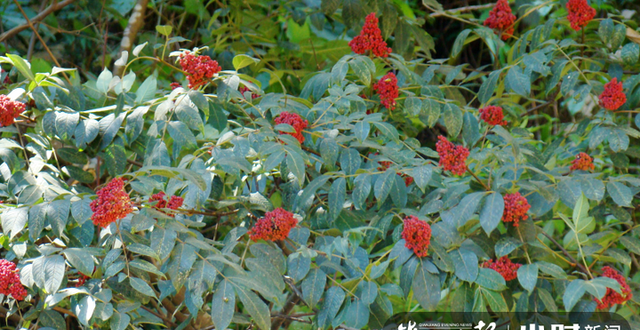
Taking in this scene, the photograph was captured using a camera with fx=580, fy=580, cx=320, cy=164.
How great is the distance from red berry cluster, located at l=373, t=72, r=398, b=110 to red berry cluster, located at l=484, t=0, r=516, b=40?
546 millimetres

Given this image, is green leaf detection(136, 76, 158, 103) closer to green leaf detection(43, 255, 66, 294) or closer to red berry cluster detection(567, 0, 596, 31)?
green leaf detection(43, 255, 66, 294)

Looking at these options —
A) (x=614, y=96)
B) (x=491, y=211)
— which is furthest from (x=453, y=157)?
(x=614, y=96)

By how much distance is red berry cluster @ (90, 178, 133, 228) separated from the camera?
103cm

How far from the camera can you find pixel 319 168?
143 centimetres

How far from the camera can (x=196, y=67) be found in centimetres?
127

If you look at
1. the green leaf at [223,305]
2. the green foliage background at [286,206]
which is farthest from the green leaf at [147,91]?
the green leaf at [223,305]

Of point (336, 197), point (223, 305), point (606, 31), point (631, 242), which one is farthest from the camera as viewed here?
point (606, 31)

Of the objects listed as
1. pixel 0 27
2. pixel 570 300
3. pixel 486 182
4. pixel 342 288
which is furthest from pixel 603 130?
pixel 0 27

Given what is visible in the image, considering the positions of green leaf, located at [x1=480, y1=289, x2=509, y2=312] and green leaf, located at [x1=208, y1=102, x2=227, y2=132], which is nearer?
green leaf, located at [x1=480, y1=289, x2=509, y2=312]

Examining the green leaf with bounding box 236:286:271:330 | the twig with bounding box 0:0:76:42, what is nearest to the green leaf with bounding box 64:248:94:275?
the green leaf with bounding box 236:286:271:330

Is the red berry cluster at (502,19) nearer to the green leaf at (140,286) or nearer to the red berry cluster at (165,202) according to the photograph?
the red berry cluster at (165,202)

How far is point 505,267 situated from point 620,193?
1.07 ft

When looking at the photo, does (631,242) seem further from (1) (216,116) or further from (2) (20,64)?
Answer: (2) (20,64)

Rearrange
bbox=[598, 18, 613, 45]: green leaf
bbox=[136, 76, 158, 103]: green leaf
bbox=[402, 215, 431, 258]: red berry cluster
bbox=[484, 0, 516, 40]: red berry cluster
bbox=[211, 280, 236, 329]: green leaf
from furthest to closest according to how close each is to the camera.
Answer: bbox=[484, 0, 516, 40]: red berry cluster, bbox=[598, 18, 613, 45]: green leaf, bbox=[136, 76, 158, 103]: green leaf, bbox=[402, 215, 431, 258]: red berry cluster, bbox=[211, 280, 236, 329]: green leaf
